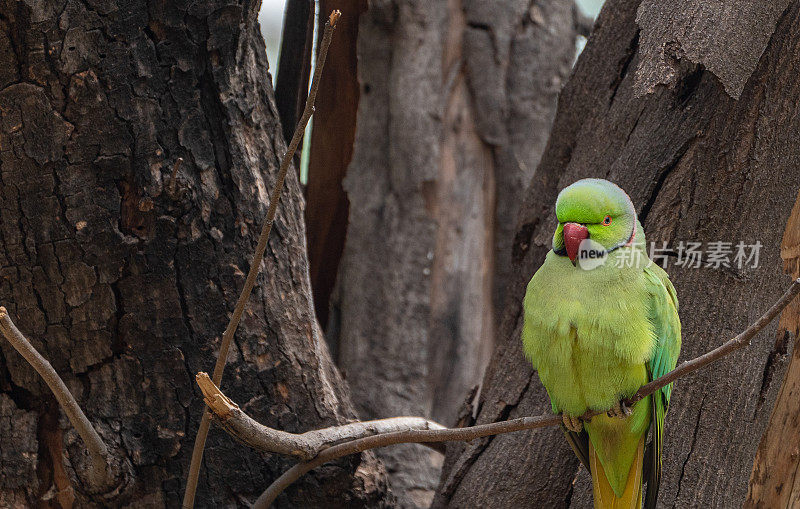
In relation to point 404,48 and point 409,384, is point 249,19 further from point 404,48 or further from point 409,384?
point 409,384

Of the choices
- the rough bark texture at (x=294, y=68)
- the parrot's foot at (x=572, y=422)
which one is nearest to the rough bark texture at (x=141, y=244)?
the rough bark texture at (x=294, y=68)

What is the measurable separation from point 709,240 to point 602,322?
0.62m

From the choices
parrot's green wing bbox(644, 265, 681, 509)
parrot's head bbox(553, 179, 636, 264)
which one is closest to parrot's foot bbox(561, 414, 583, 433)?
parrot's green wing bbox(644, 265, 681, 509)

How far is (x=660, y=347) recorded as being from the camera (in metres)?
2.20

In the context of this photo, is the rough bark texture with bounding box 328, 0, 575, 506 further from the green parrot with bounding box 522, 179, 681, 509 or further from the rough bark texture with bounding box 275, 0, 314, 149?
the green parrot with bounding box 522, 179, 681, 509

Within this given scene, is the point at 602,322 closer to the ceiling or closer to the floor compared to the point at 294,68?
closer to the floor

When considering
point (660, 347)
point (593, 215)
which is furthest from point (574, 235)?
point (660, 347)

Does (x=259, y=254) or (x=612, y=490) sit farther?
(x=612, y=490)

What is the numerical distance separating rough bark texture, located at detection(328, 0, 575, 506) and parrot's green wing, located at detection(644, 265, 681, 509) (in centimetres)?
170

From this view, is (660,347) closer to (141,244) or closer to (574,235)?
(574,235)

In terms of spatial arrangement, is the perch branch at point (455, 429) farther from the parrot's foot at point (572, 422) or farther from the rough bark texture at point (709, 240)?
the rough bark texture at point (709, 240)

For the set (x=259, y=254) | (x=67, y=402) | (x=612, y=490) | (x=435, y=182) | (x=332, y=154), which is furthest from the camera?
(x=435, y=182)

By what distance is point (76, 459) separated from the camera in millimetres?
2285

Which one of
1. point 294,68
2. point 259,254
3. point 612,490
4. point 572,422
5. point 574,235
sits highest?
point 294,68
